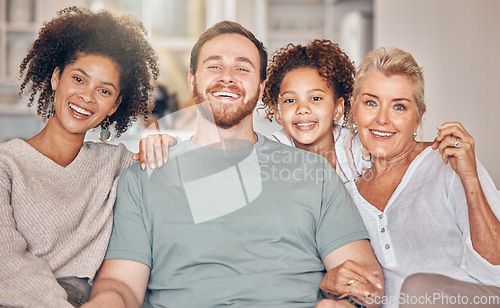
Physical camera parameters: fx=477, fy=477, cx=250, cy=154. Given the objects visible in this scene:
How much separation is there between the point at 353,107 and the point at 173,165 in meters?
0.59

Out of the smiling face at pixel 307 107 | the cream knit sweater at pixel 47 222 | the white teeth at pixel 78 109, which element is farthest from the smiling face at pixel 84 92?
the smiling face at pixel 307 107

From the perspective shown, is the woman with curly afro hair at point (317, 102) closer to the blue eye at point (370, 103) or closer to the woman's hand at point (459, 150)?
the blue eye at point (370, 103)

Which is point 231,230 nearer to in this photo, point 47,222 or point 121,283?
point 121,283

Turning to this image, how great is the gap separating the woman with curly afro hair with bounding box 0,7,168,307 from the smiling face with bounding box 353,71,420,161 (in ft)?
2.37

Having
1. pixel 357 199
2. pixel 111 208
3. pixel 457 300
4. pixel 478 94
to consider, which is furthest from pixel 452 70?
pixel 111 208

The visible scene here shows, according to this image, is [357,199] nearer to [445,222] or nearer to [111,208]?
[445,222]

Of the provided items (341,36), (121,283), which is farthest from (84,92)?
(341,36)

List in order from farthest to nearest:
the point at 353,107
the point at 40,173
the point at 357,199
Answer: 1. the point at 353,107
2. the point at 357,199
3. the point at 40,173

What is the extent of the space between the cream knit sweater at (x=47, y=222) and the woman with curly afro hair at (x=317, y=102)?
649mm

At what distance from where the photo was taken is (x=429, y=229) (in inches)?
48.8

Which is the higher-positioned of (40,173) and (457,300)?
(40,173)

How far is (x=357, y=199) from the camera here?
4.52ft

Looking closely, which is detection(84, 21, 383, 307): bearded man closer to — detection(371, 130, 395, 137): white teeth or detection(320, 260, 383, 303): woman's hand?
detection(320, 260, 383, 303): woman's hand

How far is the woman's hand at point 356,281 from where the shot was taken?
110 cm
